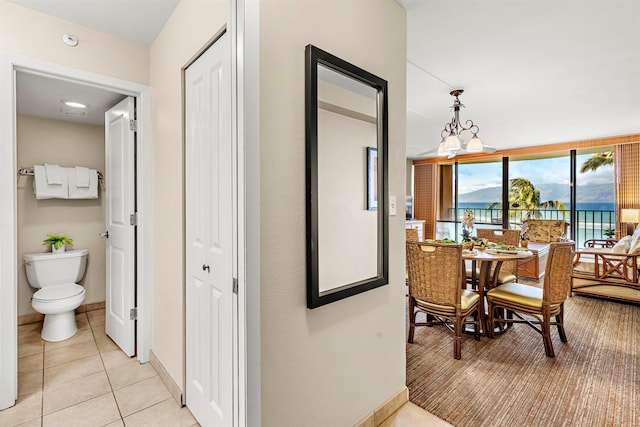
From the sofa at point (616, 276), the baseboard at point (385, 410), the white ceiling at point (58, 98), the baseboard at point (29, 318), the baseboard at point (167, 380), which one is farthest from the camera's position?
the sofa at point (616, 276)

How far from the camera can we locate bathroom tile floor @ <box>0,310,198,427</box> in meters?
1.76

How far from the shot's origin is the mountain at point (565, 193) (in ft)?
18.4

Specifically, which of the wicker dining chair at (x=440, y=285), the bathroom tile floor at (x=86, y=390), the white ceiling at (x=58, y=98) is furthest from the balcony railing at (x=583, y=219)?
the white ceiling at (x=58, y=98)

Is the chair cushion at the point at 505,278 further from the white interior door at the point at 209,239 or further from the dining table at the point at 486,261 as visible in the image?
the white interior door at the point at 209,239

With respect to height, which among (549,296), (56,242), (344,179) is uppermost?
(344,179)

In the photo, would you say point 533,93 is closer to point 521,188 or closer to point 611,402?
point 611,402

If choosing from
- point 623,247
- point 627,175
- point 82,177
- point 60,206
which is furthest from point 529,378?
point 627,175

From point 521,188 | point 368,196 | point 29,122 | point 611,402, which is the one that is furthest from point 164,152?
point 521,188

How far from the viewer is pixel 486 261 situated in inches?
112

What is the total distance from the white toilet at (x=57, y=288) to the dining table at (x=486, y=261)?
3528 millimetres

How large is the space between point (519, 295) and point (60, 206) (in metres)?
4.59

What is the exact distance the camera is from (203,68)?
1.65 meters

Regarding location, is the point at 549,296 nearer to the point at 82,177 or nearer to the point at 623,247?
the point at 623,247

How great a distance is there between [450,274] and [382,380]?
1.07m
